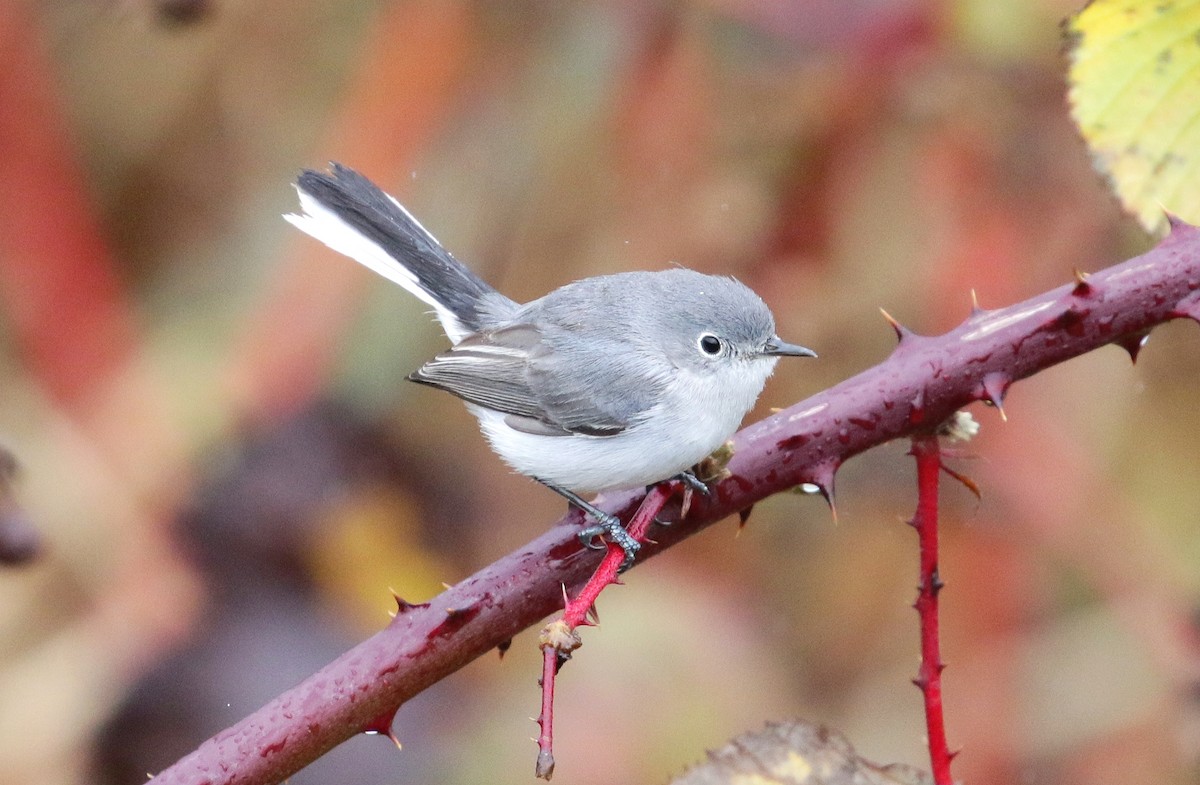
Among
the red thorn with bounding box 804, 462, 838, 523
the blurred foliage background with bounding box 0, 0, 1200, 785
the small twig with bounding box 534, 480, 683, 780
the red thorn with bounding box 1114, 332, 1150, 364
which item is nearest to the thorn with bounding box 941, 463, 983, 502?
the red thorn with bounding box 804, 462, 838, 523

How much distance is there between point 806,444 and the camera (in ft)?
5.84

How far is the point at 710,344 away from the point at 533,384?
427 mm

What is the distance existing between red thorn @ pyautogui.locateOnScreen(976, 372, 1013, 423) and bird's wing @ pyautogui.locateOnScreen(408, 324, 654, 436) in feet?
3.23

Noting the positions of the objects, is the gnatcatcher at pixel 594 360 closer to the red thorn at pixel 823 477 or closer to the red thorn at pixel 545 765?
the red thorn at pixel 823 477

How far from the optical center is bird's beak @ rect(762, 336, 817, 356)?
257 cm

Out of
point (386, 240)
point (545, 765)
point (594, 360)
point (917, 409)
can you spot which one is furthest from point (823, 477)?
point (386, 240)

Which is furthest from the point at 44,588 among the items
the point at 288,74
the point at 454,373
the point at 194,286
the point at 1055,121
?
the point at 1055,121

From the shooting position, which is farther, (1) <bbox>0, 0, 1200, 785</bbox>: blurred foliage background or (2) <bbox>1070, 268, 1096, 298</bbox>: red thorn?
(1) <bbox>0, 0, 1200, 785</bbox>: blurred foliage background

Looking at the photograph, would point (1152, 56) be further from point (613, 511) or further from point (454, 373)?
point (454, 373)

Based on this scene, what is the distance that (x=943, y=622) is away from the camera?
143 inches

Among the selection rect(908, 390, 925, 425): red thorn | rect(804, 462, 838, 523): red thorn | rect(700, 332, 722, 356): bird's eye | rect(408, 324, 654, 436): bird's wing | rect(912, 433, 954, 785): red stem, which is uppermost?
rect(700, 332, 722, 356): bird's eye

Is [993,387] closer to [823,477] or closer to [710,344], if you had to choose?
[823,477]

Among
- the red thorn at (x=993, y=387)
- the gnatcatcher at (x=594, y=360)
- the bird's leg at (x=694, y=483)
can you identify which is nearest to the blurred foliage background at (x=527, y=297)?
the gnatcatcher at (x=594, y=360)

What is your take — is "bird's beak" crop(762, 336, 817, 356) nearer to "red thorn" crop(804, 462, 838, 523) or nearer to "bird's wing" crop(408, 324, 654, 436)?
"bird's wing" crop(408, 324, 654, 436)
